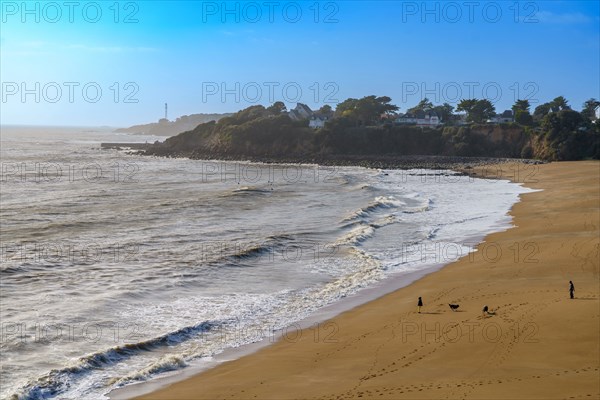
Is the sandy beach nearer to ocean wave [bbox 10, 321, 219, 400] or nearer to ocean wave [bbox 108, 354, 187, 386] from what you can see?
ocean wave [bbox 108, 354, 187, 386]

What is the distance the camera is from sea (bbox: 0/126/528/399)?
47.3 feet

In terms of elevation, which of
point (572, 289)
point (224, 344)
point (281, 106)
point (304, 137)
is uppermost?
point (281, 106)

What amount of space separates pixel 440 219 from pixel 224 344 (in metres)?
23.2

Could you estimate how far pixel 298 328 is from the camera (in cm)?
1647

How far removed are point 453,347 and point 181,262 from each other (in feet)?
44.0

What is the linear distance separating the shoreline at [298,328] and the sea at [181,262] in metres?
0.22

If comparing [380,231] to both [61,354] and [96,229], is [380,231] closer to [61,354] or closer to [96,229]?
[96,229]

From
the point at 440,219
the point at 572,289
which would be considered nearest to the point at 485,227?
the point at 440,219

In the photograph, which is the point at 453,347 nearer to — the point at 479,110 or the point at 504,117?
the point at 479,110

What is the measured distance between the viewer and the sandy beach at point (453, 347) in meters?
11.4

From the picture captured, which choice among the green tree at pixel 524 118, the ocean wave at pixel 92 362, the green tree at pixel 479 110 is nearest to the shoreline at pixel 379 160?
the green tree at pixel 524 118

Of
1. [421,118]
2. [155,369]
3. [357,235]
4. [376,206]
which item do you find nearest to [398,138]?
[421,118]

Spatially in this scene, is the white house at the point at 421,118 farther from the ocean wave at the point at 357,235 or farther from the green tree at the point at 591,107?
the ocean wave at the point at 357,235

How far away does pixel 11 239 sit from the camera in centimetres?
2786
